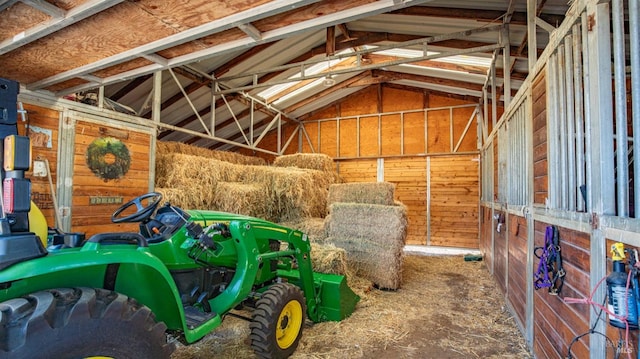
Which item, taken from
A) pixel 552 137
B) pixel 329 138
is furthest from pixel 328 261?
pixel 329 138

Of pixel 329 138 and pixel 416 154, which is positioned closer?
pixel 416 154

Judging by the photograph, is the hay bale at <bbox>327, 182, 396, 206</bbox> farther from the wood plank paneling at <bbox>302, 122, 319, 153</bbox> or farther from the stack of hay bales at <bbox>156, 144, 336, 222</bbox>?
the wood plank paneling at <bbox>302, 122, 319, 153</bbox>

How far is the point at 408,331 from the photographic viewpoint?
2914mm

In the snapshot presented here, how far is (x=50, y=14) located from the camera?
5.53 ft

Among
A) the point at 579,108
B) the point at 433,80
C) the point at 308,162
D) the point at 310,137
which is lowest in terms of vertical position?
the point at 579,108

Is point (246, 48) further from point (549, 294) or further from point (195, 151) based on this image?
point (195, 151)

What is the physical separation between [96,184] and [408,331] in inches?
147

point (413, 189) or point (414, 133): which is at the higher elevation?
point (414, 133)

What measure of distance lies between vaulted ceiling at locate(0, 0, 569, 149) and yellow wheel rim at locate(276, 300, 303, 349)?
6.67 feet

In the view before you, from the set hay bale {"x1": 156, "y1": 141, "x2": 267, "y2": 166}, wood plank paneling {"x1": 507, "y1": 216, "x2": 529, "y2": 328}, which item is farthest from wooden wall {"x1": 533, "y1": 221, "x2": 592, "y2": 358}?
hay bale {"x1": 156, "y1": 141, "x2": 267, "y2": 166}

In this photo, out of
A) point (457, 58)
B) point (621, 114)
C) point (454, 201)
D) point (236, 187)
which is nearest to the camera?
point (621, 114)

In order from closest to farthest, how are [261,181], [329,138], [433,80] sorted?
[261,181], [433,80], [329,138]

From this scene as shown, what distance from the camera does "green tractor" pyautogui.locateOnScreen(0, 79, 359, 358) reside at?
1.08m

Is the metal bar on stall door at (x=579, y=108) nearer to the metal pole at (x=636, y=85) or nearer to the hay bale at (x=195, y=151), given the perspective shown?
the metal pole at (x=636, y=85)
